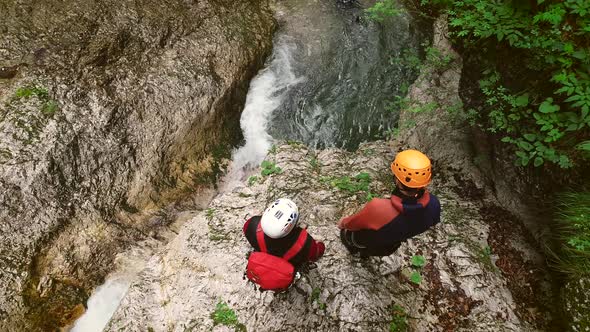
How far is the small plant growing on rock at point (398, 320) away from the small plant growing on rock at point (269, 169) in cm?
318

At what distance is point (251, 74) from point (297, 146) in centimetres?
244

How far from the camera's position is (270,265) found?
4195 millimetres

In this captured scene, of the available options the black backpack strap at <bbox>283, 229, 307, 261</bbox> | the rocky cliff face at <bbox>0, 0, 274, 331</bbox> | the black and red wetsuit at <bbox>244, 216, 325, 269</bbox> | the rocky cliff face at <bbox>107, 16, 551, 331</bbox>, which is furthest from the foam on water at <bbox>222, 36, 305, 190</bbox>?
the black backpack strap at <bbox>283, 229, 307, 261</bbox>

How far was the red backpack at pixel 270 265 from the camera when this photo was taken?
13.8 feet

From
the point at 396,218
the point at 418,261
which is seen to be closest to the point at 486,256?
the point at 418,261

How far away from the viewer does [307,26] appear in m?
10.2

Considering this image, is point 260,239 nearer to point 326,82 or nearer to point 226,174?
point 226,174

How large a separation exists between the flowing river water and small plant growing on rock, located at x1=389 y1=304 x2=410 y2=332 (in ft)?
12.8

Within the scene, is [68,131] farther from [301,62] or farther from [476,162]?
[476,162]

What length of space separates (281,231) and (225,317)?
72.2 inches

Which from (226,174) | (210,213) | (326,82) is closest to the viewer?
(210,213)

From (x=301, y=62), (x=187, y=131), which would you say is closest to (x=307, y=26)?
(x=301, y=62)

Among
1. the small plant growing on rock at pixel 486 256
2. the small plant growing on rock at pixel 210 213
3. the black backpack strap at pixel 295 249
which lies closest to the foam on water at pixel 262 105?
the small plant growing on rock at pixel 210 213

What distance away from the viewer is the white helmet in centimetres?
391
